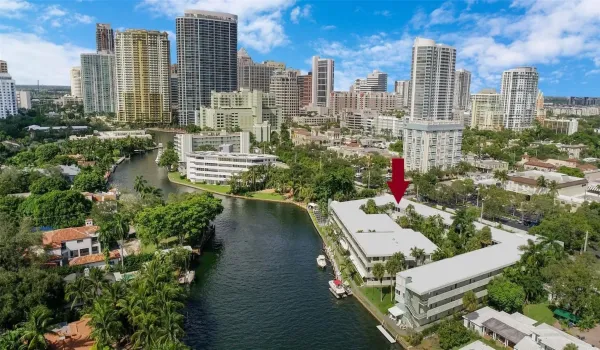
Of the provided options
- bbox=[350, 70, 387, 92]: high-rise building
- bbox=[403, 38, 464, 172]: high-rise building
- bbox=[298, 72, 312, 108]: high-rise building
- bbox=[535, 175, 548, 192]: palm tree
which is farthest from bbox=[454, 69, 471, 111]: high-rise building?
bbox=[535, 175, 548, 192]: palm tree

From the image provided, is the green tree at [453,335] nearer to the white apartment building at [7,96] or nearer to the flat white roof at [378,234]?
the flat white roof at [378,234]

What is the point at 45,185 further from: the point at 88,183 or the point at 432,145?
the point at 432,145

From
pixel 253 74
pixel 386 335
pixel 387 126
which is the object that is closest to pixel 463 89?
pixel 387 126

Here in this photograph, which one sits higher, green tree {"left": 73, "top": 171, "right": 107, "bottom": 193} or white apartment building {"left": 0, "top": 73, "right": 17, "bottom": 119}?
white apartment building {"left": 0, "top": 73, "right": 17, "bottom": 119}

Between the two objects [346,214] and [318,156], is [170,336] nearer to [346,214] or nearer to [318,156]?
[346,214]

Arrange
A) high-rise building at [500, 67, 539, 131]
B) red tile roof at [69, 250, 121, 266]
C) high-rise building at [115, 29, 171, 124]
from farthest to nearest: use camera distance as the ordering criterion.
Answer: high-rise building at [115, 29, 171, 124]
high-rise building at [500, 67, 539, 131]
red tile roof at [69, 250, 121, 266]

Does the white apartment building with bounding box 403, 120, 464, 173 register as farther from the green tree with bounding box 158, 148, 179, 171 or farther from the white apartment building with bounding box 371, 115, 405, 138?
the white apartment building with bounding box 371, 115, 405, 138

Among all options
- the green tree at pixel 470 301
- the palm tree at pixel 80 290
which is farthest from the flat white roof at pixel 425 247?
the palm tree at pixel 80 290
